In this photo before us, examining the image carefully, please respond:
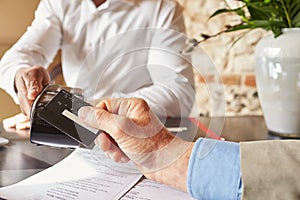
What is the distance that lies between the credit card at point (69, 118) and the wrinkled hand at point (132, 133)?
1 cm

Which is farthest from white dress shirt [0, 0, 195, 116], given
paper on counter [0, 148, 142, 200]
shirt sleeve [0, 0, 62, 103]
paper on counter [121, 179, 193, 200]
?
paper on counter [121, 179, 193, 200]

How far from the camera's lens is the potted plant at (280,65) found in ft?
3.55

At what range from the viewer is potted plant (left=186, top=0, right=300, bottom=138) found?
1.08 meters

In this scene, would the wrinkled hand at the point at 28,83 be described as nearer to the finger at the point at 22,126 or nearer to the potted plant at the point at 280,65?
the finger at the point at 22,126

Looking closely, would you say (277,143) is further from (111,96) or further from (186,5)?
(186,5)

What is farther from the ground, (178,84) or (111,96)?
(111,96)

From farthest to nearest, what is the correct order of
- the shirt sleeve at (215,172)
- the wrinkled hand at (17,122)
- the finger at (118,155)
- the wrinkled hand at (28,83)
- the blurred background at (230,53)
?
the blurred background at (230,53), the wrinkled hand at (17,122), the wrinkled hand at (28,83), the finger at (118,155), the shirt sleeve at (215,172)

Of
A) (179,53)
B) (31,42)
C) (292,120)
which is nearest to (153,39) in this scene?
(179,53)

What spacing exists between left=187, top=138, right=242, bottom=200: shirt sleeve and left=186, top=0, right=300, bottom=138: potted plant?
0.46 metres

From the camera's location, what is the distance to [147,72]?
2.98ft

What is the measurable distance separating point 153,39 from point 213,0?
137 cm

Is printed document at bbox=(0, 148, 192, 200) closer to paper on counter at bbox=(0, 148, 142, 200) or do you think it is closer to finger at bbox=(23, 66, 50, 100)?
paper on counter at bbox=(0, 148, 142, 200)

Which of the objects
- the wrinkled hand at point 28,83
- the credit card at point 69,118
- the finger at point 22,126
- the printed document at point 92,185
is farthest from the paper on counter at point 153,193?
the finger at point 22,126

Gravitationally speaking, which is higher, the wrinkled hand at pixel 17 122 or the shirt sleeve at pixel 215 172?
the shirt sleeve at pixel 215 172
